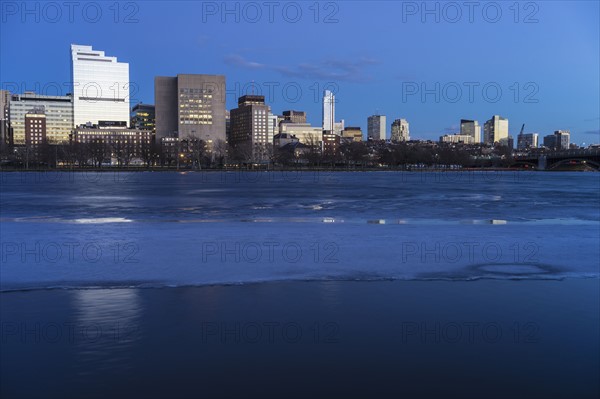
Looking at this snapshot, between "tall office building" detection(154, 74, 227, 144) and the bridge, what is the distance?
10184 cm

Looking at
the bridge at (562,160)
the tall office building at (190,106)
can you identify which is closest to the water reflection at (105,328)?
the bridge at (562,160)

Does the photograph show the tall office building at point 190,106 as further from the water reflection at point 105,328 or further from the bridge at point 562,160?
the water reflection at point 105,328

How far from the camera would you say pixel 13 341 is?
548 centimetres

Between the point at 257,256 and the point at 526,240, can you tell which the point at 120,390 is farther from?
the point at 526,240

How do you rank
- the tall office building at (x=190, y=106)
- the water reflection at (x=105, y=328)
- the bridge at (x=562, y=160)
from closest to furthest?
the water reflection at (x=105, y=328) < the bridge at (x=562, y=160) < the tall office building at (x=190, y=106)

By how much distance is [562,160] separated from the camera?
146125 mm

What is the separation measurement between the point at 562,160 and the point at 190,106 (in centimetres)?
11989

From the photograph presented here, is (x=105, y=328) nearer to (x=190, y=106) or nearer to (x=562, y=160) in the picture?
(x=562, y=160)

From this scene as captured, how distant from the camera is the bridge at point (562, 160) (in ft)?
444

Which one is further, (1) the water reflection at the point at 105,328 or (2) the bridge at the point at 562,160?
(2) the bridge at the point at 562,160

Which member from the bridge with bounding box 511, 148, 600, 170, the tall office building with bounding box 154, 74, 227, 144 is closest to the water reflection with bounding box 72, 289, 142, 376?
the bridge with bounding box 511, 148, 600, 170

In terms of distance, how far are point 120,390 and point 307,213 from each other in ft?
47.7

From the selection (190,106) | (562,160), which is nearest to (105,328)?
(562,160)

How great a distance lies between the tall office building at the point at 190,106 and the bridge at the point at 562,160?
334 ft
